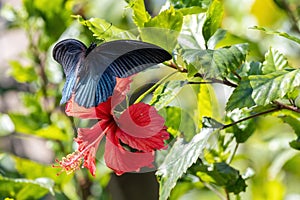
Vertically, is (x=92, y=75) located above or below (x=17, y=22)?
above

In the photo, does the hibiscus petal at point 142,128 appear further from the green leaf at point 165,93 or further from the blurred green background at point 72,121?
the blurred green background at point 72,121

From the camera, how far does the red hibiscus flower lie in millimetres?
798

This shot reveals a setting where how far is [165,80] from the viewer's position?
2.79 ft

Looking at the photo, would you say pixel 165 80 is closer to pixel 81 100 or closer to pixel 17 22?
pixel 81 100

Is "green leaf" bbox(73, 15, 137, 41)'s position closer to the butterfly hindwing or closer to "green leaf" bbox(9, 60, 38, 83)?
the butterfly hindwing

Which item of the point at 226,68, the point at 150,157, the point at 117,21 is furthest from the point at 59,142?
the point at 226,68

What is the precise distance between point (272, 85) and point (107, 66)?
0.66ft

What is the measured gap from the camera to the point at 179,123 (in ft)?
3.12

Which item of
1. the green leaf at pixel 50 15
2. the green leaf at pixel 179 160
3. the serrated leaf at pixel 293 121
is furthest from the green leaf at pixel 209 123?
the green leaf at pixel 50 15

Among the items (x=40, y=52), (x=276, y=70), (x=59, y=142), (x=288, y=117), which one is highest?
(x=276, y=70)

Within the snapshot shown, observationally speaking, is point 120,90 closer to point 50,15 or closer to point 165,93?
point 165,93

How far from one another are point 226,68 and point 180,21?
0.10m

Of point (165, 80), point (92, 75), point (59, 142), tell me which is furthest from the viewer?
point (59, 142)

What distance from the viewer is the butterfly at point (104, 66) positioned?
0.74 metres
